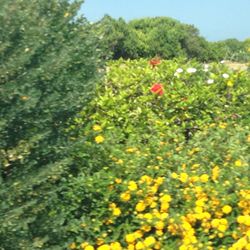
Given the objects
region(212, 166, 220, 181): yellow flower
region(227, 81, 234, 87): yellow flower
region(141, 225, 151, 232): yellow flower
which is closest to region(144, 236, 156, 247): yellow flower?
region(141, 225, 151, 232): yellow flower

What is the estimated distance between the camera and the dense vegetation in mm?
3547

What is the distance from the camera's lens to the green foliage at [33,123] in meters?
3.48

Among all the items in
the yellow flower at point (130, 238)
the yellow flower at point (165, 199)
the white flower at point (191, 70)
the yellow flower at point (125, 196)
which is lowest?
the yellow flower at point (130, 238)

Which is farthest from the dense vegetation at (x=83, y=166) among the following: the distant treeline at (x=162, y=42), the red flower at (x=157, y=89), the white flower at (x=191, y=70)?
the distant treeline at (x=162, y=42)

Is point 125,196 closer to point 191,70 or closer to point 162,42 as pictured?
point 191,70

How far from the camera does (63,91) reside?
3871 mm

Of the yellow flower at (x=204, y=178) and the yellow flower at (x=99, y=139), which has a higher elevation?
the yellow flower at (x=99, y=139)

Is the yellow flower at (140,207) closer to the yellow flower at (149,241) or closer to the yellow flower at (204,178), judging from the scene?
the yellow flower at (149,241)

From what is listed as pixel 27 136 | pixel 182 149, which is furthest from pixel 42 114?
pixel 182 149

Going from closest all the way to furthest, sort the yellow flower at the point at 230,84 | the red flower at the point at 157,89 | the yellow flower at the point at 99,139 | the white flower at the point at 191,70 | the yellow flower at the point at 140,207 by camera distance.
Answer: the yellow flower at the point at 140,207 < the yellow flower at the point at 99,139 < the red flower at the point at 157,89 < the yellow flower at the point at 230,84 < the white flower at the point at 191,70

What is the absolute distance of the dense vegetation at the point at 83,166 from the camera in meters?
3.55

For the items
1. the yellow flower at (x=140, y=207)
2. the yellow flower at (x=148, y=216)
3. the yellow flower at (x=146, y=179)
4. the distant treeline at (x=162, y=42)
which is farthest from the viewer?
the distant treeline at (x=162, y=42)

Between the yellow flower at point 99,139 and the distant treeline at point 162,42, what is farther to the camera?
the distant treeline at point 162,42

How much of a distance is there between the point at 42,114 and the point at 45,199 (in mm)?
457
